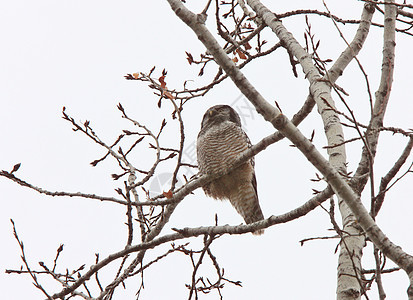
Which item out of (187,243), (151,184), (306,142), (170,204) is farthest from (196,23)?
(151,184)

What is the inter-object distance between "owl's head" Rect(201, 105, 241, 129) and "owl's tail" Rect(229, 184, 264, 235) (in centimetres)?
106

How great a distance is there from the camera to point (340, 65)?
2986 mm

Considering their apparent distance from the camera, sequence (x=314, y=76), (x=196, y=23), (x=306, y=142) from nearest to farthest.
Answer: (x=306, y=142), (x=196, y=23), (x=314, y=76)

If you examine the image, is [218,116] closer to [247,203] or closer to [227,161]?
[227,161]

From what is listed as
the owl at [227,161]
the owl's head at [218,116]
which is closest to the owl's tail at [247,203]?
the owl at [227,161]

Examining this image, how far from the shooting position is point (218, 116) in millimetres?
6480

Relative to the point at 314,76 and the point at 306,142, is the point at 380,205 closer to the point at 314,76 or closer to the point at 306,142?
the point at 306,142

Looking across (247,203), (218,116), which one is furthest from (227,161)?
(218,116)

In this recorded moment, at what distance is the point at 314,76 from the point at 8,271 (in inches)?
108

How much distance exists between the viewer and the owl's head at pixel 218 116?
21.2 ft

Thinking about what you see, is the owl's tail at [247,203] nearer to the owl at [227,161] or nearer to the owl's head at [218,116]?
the owl at [227,161]

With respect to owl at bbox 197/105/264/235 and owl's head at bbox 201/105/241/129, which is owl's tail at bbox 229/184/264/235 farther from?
owl's head at bbox 201/105/241/129

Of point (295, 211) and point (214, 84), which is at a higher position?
point (214, 84)

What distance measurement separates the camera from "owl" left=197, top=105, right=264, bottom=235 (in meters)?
5.78
